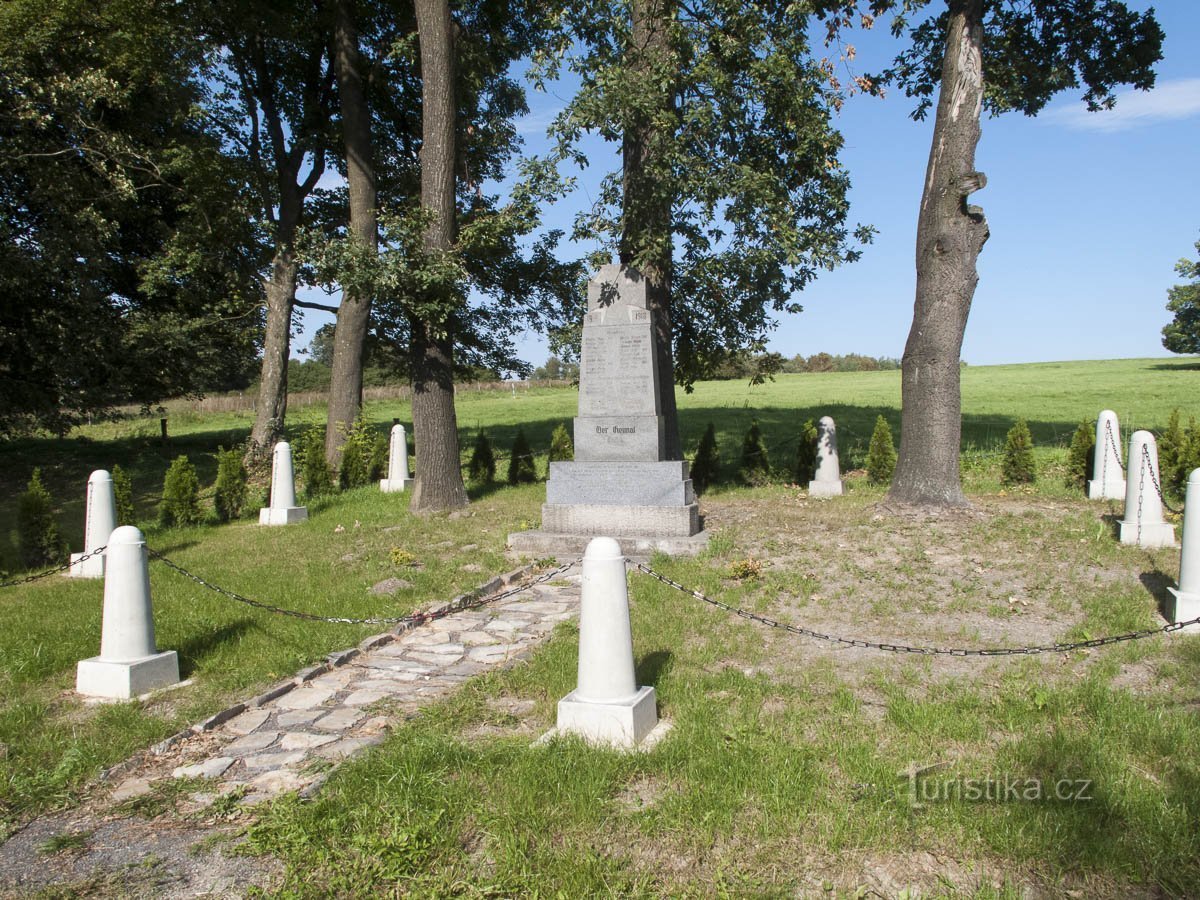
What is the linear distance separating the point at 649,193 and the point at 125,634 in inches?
335

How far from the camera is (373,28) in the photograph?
19.4 meters

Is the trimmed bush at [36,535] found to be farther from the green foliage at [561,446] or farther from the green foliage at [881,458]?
the green foliage at [881,458]

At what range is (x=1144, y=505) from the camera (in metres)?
9.14

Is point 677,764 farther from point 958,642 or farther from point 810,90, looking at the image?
point 810,90

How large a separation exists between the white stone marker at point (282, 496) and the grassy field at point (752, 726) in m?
1.94

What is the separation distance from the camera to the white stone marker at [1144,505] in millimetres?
9047

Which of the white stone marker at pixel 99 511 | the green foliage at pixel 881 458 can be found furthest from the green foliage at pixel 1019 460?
the white stone marker at pixel 99 511

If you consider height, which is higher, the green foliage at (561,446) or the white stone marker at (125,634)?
the green foliage at (561,446)

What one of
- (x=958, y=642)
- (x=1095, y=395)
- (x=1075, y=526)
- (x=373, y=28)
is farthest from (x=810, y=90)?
(x=1095, y=395)

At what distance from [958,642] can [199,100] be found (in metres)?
20.1

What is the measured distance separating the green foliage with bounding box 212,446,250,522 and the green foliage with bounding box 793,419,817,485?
29.5 feet

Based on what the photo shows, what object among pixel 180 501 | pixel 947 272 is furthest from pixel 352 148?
pixel 947 272

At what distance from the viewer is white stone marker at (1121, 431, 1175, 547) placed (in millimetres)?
9047

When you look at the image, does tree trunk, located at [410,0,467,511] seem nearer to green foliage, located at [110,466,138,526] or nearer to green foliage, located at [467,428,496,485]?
green foliage, located at [467,428,496,485]
